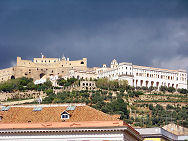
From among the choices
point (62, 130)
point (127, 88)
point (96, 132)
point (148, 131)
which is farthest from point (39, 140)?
Answer: point (127, 88)

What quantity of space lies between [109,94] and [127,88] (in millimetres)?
11680

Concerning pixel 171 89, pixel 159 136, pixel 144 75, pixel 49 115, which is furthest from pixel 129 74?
pixel 49 115

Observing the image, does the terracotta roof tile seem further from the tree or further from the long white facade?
the tree

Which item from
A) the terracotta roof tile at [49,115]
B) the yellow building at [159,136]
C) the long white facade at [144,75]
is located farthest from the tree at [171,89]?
the terracotta roof tile at [49,115]

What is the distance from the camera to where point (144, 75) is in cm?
18262

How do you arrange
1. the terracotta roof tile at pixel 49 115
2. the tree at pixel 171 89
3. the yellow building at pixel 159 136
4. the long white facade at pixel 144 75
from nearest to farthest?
the terracotta roof tile at pixel 49 115 → the yellow building at pixel 159 136 → the tree at pixel 171 89 → the long white facade at pixel 144 75

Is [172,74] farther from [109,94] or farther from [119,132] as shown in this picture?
[119,132]

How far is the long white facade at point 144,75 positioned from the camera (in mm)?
178025

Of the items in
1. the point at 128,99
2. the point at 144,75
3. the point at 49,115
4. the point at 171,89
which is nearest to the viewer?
the point at 49,115

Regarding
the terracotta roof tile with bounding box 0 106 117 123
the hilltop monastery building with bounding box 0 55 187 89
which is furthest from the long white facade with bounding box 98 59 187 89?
the terracotta roof tile with bounding box 0 106 117 123

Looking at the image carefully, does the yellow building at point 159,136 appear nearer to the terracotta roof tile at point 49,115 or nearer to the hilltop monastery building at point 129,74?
the terracotta roof tile at point 49,115

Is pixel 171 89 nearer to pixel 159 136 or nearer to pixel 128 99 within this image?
pixel 128 99

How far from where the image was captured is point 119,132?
4588cm

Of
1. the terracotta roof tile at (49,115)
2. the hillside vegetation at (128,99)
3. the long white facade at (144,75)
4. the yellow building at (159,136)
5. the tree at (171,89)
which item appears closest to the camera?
the terracotta roof tile at (49,115)
